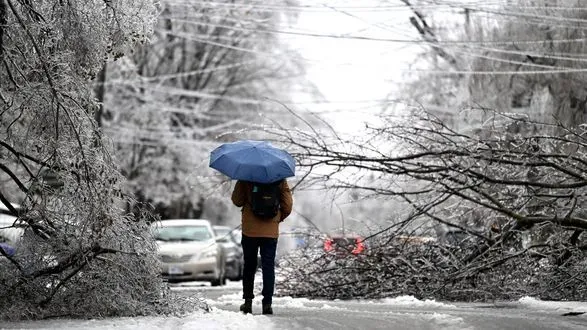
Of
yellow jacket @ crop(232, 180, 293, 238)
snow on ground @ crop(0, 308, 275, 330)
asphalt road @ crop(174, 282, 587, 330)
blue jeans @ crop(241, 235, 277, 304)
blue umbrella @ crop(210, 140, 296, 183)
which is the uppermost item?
blue umbrella @ crop(210, 140, 296, 183)

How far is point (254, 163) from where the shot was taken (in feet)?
38.6

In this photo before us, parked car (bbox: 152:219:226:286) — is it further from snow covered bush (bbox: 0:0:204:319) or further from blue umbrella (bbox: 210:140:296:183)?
snow covered bush (bbox: 0:0:204:319)

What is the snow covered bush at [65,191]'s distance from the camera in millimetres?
10789

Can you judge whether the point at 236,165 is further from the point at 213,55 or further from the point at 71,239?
the point at 213,55

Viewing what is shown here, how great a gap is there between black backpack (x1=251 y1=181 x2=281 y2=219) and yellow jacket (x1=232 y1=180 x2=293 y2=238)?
81 mm

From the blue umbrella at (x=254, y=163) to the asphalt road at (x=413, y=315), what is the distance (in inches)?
58.2

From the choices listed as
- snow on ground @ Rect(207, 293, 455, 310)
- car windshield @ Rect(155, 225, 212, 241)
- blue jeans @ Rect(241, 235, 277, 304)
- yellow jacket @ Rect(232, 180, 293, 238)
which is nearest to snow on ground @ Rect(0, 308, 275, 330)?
blue jeans @ Rect(241, 235, 277, 304)

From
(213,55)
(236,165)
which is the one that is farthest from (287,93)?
(236,165)

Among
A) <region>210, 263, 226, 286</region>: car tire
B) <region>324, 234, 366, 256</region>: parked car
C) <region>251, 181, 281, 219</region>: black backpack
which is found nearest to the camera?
<region>251, 181, 281, 219</region>: black backpack


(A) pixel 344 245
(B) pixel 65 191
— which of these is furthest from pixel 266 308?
(A) pixel 344 245

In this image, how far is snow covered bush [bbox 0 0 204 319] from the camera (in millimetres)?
10789

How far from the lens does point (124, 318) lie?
10906 millimetres

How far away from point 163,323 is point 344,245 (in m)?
6.31

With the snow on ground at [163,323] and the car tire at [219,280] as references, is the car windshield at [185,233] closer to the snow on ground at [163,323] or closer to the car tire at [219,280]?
the car tire at [219,280]
